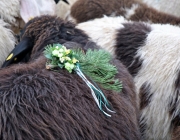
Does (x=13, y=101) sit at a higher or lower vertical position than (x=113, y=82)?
higher

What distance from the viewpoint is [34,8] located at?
9.89 ft

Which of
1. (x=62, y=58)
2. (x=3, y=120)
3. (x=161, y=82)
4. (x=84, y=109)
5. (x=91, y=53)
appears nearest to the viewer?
(x=3, y=120)

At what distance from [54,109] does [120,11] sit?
257 centimetres

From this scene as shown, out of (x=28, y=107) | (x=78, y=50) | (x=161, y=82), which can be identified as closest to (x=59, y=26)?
(x=78, y=50)

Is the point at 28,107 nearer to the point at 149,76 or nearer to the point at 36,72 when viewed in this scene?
the point at 36,72

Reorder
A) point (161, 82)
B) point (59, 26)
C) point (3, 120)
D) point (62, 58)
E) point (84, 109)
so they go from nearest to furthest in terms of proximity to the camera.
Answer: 1. point (3, 120)
2. point (84, 109)
3. point (62, 58)
4. point (59, 26)
5. point (161, 82)

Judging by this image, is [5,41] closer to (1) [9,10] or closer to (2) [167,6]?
(1) [9,10]

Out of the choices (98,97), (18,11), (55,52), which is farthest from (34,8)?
(98,97)

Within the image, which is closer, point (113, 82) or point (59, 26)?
point (113, 82)

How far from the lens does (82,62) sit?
172 cm

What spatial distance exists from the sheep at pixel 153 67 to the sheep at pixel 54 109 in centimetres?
71

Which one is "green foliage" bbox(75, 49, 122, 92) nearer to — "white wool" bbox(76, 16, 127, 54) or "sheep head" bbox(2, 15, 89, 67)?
"sheep head" bbox(2, 15, 89, 67)

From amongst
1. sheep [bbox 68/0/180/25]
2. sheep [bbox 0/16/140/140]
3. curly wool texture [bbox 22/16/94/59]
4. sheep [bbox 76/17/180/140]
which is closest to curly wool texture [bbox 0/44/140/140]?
sheep [bbox 0/16/140/140]

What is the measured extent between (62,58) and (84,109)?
0.30 metres
